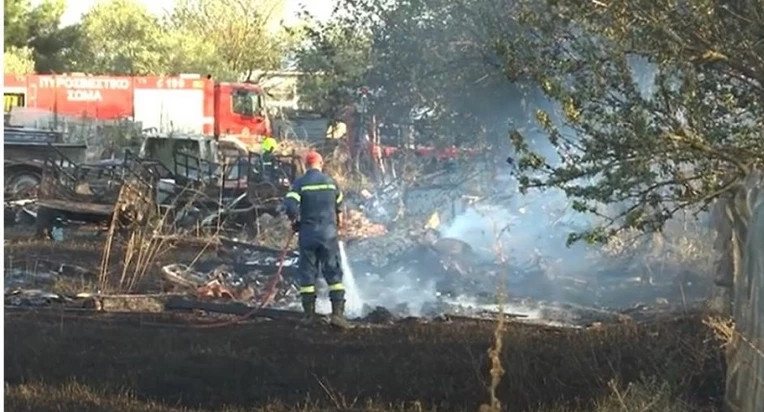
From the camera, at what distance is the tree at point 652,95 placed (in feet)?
20.2

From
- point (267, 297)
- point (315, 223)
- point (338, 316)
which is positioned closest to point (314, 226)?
point (315, 223)

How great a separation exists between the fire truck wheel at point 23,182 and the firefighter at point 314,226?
12140 millimetres

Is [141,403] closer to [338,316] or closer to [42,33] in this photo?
[338,316]

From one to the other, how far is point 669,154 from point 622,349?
8.91 ft

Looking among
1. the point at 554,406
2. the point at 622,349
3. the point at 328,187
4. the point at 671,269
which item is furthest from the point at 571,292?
the point at 554,406

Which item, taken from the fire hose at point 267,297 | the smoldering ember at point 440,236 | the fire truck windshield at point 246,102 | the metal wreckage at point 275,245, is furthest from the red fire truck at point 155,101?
the fire hose at point 267,297

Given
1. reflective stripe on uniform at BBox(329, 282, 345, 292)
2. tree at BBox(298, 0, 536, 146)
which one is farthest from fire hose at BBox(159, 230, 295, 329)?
tree at BBox(298, 0, 536, 146)

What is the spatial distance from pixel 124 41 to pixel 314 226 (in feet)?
138

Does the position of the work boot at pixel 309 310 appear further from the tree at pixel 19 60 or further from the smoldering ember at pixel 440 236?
the tree at pixel 19 60

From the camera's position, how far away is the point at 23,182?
23.4 metres

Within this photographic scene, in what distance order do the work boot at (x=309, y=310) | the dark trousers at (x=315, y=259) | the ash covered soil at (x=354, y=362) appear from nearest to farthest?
1. the ash covered soil at (x=354, y=362)
2. the work boot at (x=309, y=310)
3. the dark trousers at (x=315, y=259)

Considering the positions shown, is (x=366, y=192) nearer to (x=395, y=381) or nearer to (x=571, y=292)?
(x=571, y=292)

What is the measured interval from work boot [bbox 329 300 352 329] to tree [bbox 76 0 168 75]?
3849 cm

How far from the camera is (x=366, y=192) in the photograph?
75.0 ft
